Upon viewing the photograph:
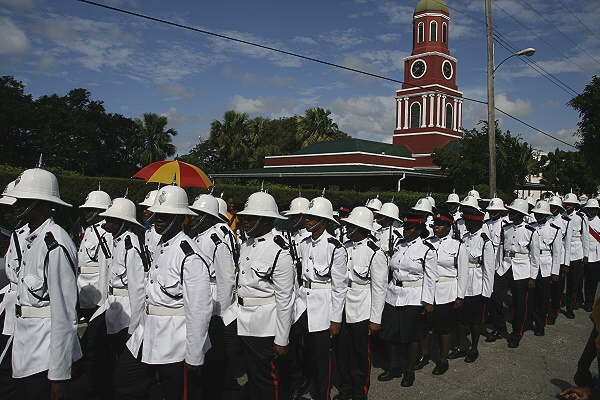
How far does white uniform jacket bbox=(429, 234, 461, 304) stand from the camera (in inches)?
260

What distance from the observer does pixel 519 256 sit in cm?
819

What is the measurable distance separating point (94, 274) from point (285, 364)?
259 centimetres

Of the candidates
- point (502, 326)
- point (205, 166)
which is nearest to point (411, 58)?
point (205, 166)

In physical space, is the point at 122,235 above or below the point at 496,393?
above

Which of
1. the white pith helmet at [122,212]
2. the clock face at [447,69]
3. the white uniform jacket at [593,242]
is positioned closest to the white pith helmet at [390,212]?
the white pith helmet at [122,212]

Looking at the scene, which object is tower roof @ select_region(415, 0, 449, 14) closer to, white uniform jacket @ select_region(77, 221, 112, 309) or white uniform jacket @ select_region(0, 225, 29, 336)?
white uniform jacket @ select_region(77, 221, 112, 309)

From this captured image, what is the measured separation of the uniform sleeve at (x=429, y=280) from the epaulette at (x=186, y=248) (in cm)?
336

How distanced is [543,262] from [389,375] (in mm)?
4123

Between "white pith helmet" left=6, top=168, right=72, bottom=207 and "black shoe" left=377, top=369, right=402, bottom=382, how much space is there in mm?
4309

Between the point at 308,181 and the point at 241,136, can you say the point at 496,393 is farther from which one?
the point at 241,136

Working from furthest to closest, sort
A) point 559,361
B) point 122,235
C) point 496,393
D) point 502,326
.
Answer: point 502,326 < point 559,361 < point 496,393 < point 122,235

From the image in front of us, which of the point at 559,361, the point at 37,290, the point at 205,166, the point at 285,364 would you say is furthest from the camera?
the point at 205,166

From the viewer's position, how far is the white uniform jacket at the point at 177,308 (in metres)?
3.93

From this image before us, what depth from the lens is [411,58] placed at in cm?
4775
